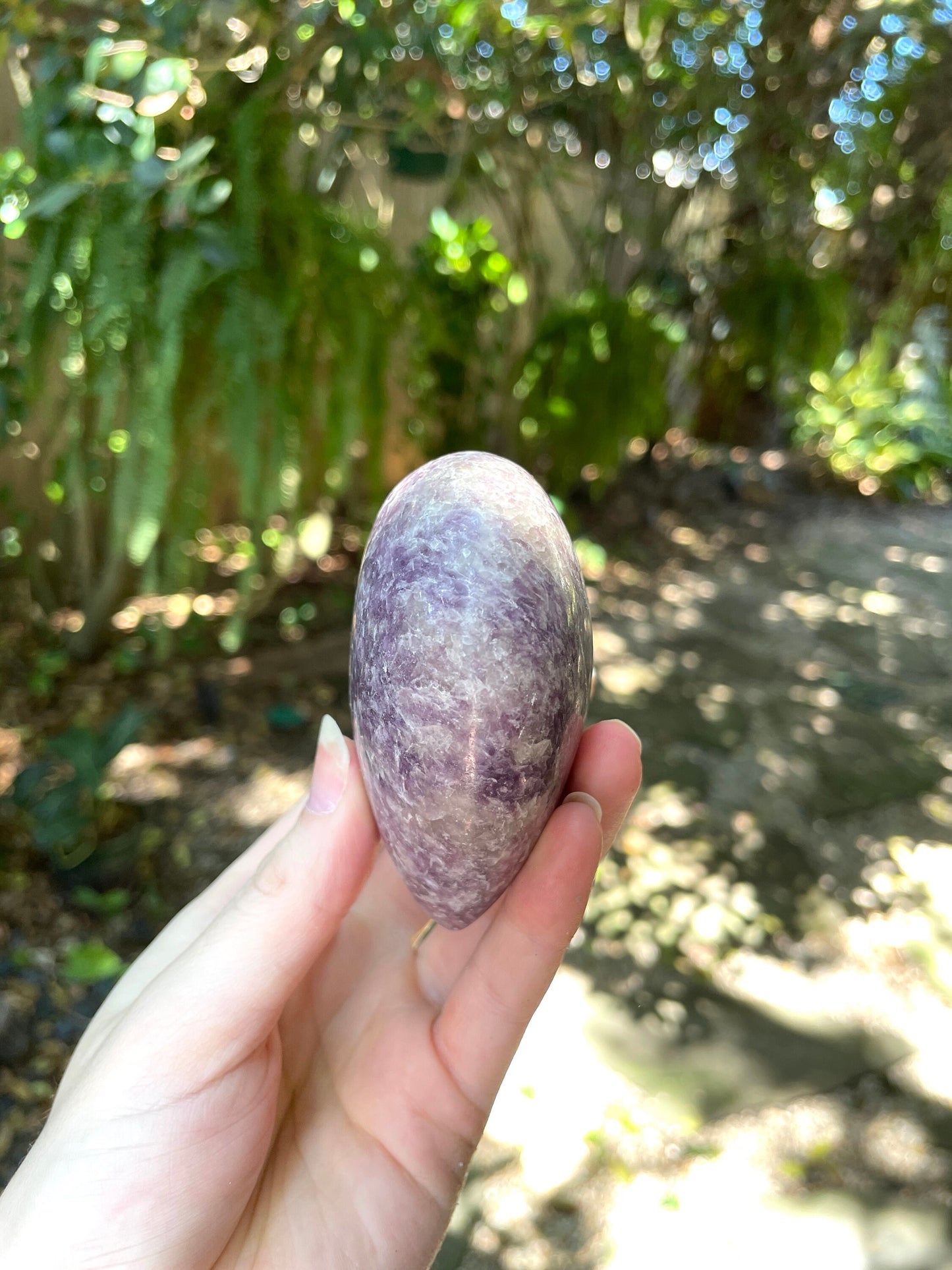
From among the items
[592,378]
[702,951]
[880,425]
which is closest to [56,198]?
[702,951]

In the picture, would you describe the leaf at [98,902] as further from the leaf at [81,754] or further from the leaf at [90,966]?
the leaf at [81,754]

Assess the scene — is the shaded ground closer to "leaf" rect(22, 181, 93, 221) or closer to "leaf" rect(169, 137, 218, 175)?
"leaf" rect(22, 181, 93, 221)

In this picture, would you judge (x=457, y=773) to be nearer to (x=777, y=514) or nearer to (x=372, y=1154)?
(x=372, y=1154)

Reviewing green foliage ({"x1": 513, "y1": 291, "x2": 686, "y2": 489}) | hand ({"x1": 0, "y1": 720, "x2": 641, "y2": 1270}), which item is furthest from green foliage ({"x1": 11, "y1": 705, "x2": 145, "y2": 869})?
green foliage ({"x1": 513, "y1": 291, "x2": 686, "y2": 489})

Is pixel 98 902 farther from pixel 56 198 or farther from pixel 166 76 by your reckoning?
pixel 166 76

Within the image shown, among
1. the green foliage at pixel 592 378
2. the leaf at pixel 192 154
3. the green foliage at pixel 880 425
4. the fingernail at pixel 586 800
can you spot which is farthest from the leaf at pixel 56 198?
the green foliage at pixel 880 425

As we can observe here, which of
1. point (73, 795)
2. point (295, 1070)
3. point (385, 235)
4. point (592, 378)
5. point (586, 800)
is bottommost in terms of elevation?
point (73, 795)

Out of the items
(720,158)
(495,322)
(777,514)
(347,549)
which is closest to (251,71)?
(495,322)
